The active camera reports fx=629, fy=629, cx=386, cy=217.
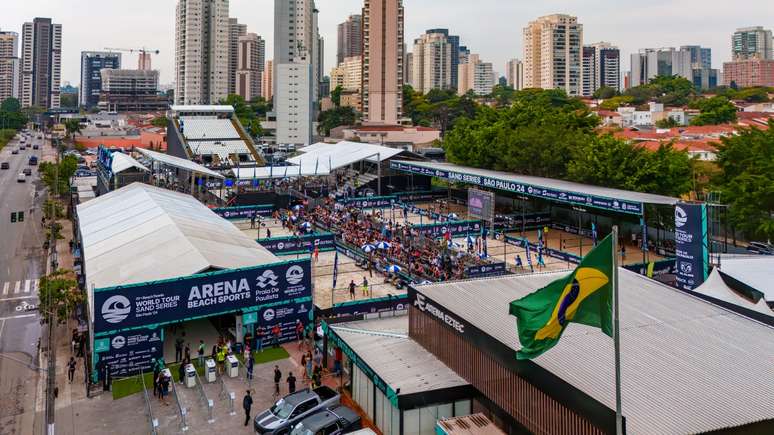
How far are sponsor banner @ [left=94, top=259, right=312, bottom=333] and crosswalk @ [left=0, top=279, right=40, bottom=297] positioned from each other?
44.7 ft

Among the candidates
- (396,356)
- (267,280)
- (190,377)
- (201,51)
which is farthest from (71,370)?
(201,51)

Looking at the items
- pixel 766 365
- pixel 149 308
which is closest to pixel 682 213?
pixel 766 365

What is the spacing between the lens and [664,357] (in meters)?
13.7

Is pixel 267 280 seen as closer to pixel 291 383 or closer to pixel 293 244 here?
pixel 291 383

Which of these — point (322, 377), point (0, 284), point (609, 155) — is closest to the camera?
point (322, 377)

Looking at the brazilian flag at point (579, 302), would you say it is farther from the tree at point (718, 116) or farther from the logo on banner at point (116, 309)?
the tree at point (718, 116)

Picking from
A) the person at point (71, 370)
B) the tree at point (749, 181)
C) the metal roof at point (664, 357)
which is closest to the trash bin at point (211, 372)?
the person at point (71, 370)

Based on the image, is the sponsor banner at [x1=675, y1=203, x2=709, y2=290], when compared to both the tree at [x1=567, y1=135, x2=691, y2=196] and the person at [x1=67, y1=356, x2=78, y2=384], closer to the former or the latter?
the tree at [x1=567, y1=135, x2=691, y2=196]

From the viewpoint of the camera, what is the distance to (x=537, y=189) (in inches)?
1778

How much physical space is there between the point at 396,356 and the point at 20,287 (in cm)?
2386

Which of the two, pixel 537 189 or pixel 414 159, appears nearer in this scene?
pixel 537 189

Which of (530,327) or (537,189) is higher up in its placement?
(537,189)

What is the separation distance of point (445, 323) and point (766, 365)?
7.54 meters

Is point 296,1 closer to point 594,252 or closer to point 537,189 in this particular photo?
point 537,189
